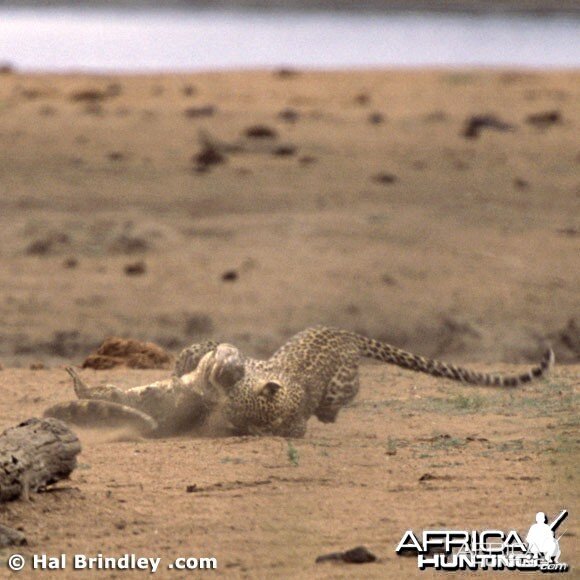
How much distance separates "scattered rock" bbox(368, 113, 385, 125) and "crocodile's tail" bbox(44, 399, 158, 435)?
486 inches

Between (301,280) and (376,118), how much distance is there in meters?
8.11

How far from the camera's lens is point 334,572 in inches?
188

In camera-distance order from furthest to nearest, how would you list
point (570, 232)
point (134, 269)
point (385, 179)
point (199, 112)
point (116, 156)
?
point (199, 112), point (116, 156), point (385, 179), point (570, 232), point (134, 269)

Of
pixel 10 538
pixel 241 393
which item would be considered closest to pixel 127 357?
pixel 241 393

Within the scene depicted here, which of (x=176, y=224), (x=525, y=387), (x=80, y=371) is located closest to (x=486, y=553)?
(x=525, y=387)

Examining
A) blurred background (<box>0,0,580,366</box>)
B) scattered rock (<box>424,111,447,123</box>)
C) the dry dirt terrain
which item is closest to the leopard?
the dry dirt terrain

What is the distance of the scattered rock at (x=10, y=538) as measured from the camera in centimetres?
497

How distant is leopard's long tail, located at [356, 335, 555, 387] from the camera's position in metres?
7.38

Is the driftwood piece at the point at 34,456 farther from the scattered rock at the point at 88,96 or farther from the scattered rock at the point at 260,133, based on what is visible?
the scattered rock at the point at 88,96

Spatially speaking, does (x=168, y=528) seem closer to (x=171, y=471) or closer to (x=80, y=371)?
(x=171, y=471)

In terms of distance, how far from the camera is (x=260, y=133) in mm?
16828

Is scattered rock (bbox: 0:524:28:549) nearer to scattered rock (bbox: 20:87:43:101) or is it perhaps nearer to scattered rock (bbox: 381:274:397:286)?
scattered rock (bbox: 381:274:397:286)

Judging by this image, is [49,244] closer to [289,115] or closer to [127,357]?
[127,357]

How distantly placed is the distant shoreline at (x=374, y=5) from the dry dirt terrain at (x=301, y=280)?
1718 centimetres
